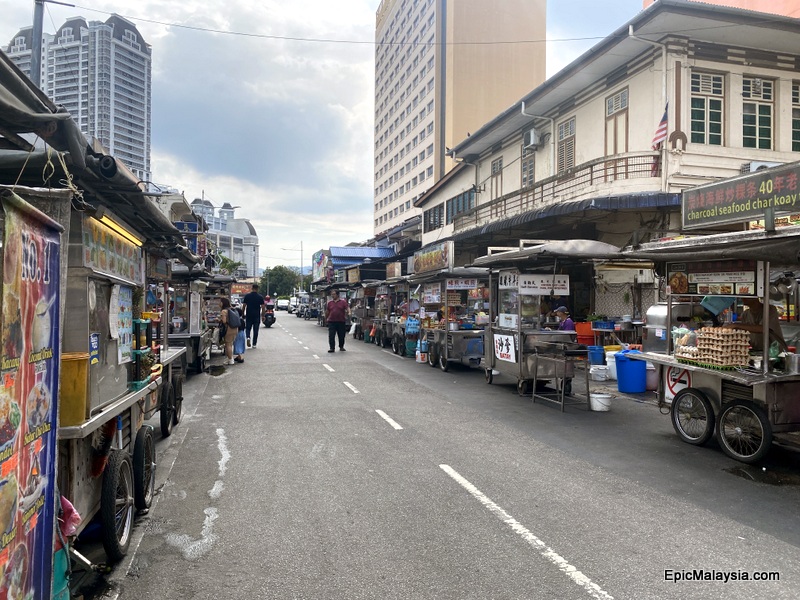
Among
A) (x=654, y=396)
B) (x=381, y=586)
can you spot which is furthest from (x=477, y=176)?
(x=381, y=586)

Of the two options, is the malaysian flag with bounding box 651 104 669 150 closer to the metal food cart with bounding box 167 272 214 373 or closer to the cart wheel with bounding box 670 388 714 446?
the cart wheel with bounding box 670 388 714 446

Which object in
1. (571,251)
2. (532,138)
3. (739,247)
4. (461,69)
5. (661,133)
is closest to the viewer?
(739,247)

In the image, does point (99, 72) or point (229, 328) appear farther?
point (229, 328)

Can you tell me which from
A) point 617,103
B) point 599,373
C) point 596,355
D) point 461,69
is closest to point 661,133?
point 617,103

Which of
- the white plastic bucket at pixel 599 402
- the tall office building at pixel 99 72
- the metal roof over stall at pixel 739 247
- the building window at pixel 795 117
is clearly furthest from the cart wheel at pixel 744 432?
the building window at pixel 795 117

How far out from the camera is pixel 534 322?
38.0ft

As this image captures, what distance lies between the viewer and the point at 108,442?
4309 mm

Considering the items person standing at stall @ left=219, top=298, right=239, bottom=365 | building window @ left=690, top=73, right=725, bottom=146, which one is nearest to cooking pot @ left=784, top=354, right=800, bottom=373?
building window @ left=690, top=73, right=725, bottom=146

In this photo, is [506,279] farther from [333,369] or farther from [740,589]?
[740,589]

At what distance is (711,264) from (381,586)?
6.35 metres

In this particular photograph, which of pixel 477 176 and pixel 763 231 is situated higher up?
pixel 477 176

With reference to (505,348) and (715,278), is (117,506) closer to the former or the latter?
(715,278)

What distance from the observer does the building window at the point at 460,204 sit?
2982 centimetres

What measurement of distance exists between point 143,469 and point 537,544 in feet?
10.8
